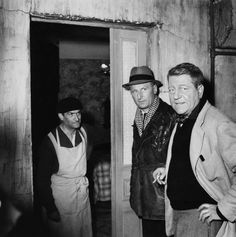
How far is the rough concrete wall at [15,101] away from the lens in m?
3.53

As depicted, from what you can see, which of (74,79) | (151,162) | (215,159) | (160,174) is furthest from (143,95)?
(74,79)

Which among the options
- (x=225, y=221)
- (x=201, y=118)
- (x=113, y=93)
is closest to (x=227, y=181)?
(x=225, y=221)

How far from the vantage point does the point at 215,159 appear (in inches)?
102

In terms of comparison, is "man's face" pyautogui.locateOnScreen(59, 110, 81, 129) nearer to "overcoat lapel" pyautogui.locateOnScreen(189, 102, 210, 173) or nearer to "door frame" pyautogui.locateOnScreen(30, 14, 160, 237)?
"door frame" pyautogui.locateOnScreen(30, 14, 160, 237)

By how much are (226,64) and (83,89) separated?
21.1 feet

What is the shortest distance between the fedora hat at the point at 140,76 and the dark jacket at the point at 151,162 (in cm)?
37

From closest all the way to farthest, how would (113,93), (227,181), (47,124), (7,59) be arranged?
1. (227,181)
2. (7,59)
3. (113,93)
4. (47,124)

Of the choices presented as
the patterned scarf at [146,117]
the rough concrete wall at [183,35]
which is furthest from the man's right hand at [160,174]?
the rough concrete wall at [183,35]

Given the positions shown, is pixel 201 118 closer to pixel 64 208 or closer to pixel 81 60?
pixel 64 208

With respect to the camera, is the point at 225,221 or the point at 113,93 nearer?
the point at 225,221

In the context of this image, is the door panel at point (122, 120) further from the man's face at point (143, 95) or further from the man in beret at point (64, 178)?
the man in beret at point (64, 178)

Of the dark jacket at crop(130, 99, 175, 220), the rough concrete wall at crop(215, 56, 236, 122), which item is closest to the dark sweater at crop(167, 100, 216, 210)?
the dark jacket at crop(130, 99, 175, 220)

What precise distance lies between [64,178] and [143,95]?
1484 mm

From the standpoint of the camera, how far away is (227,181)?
8.54ft
